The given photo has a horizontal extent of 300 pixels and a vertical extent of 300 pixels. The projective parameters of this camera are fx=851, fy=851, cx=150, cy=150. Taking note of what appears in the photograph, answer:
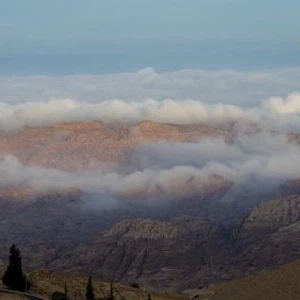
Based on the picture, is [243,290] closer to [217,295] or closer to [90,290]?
[217,295]

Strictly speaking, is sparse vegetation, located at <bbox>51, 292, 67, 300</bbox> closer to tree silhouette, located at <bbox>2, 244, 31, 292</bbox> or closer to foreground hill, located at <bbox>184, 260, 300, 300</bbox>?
tree silhouette, located at <bbox>2, 244, 31, 292</bbox>

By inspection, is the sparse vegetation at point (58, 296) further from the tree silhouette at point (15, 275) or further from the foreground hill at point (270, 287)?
the foreground hill at point (270, 287)

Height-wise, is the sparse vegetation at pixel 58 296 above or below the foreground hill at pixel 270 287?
below

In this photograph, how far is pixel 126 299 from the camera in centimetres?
11212

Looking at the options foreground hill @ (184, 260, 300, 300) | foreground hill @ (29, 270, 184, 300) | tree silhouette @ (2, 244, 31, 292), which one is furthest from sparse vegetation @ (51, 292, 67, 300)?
foreground hill @ (184, 260, 300, 300)

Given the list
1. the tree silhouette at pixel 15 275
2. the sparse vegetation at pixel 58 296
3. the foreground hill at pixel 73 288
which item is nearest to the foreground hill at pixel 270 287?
the foreground hill at pixel 73 288

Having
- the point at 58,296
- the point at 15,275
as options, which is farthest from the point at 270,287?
the point at 15,275

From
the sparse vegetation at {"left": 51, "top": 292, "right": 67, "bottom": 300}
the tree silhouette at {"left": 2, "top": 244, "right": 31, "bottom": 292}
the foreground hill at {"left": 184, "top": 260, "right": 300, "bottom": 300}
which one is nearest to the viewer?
the tree silhouette at {"left": 2, "top": 244, "right": 31, "bottom": 292}

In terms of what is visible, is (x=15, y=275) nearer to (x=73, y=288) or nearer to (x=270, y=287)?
(x=73, y=288)

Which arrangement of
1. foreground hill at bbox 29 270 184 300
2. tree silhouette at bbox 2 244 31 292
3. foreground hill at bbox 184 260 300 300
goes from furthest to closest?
foreground hill at bbox 29 270 184 300
foreground hill at bbox 184 260 300 300
tree silhouette at bbox 2 244 31 292

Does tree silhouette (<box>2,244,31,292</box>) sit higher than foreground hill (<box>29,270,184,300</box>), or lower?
higher

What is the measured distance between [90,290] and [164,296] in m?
31.1

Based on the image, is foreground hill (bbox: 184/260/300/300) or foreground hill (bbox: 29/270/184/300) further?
foreground hill (bbox: 29/270/184/300)

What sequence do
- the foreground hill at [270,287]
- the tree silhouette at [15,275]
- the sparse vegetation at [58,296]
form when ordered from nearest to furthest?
the tree silhouette at [15,275] → the sparse vegetation at [58,296] → the foreground hill at [270,287]
